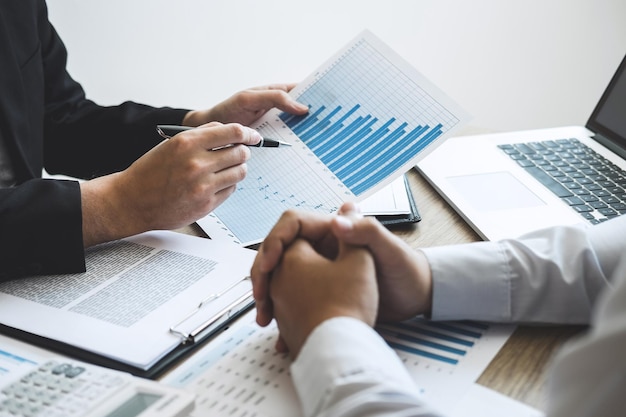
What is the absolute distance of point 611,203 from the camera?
102cm

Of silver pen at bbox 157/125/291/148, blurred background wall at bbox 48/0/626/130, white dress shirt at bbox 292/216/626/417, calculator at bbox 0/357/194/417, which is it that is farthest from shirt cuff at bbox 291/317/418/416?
blurred background wall at bbox 48/0/626/130

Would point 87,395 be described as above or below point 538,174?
below

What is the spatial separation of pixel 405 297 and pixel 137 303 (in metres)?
0.31

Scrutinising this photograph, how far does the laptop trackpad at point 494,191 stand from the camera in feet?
3.36

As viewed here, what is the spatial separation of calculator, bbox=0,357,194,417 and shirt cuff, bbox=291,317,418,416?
0.11m

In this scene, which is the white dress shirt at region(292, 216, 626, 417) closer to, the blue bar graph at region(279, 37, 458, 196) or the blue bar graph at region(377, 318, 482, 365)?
the blue bar graph at region(377, 318, 482, 365)

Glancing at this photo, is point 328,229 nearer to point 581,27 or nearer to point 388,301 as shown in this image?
point 388,301

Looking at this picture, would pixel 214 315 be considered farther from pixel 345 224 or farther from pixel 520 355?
pixel 520 355

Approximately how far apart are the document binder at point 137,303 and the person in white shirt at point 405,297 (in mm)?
88

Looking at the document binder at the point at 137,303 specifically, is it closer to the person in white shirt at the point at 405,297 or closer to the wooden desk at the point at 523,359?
the person in white shirt at the point at 405,297

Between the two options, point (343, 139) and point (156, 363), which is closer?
point (156, 363)

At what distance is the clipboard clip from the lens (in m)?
0.73

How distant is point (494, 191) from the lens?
1071 mm

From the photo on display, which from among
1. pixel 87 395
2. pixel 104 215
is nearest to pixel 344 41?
pixel 104 215
